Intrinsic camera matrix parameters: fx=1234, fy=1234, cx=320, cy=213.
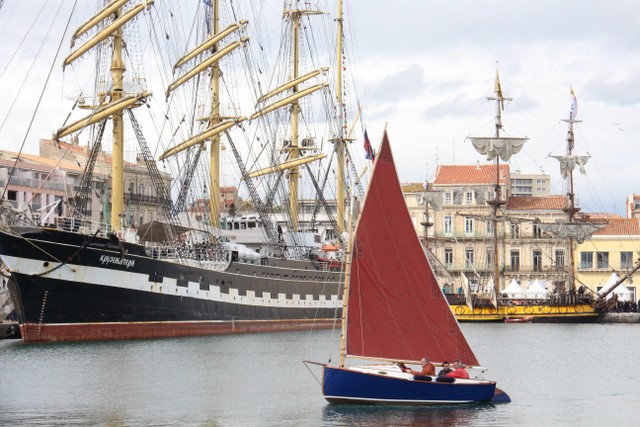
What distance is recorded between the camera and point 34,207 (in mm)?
96188

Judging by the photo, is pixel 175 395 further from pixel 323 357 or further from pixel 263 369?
pixel 323 357

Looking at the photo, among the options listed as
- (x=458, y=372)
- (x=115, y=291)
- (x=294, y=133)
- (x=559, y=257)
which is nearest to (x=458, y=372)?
(x=458, y=372)

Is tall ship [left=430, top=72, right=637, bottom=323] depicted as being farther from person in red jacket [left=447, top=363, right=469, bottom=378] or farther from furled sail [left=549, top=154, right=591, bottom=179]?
person in red jacket [left=447, top=363, right=469, bottom=378]

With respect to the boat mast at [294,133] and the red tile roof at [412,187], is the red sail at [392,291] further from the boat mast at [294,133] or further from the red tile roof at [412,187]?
the red tile roof at [412,187]

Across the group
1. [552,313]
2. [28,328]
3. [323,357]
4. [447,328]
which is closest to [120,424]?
[447,328]

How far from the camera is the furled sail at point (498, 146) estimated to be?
115812 millimetres

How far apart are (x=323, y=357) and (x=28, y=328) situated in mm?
14960

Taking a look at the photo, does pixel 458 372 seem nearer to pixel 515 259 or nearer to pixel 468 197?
pixel 515 259

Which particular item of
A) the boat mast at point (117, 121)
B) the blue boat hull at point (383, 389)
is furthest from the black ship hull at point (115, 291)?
the blue boat hull at point (383, 389)

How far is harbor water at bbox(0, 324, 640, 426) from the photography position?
36.7m

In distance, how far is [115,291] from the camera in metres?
64.5

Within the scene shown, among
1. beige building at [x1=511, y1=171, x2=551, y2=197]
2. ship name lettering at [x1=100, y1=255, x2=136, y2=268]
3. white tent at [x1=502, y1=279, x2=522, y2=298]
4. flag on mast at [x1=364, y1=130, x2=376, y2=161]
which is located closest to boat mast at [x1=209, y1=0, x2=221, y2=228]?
flag on mast at [x1=364, y1=130, x2=376, y2=161]

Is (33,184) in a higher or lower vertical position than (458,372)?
higher

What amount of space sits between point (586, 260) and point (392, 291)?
292 ft
